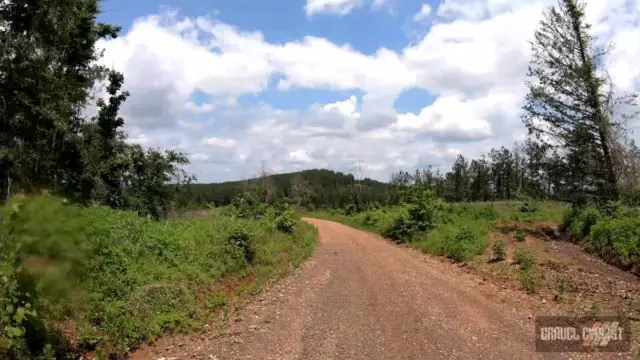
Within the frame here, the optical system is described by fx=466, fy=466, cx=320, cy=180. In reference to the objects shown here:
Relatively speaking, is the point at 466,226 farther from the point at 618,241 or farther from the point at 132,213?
the point at 132,213

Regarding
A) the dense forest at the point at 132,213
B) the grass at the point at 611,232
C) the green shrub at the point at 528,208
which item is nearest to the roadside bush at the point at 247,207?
the dense forest at the point at 132,213

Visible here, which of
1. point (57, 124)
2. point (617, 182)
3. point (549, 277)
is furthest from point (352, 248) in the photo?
point (57, 124)

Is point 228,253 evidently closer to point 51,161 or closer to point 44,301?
point 44,301

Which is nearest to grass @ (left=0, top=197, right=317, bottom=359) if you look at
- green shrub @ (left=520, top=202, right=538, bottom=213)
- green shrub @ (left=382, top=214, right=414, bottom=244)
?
green shrub @ (left=382, top=214, right=414, bottom=244)

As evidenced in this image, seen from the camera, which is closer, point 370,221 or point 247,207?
point 247,207

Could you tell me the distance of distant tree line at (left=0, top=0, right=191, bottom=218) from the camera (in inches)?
704

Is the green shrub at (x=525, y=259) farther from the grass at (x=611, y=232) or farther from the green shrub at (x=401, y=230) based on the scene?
the green shrub at (x=401, y=230)

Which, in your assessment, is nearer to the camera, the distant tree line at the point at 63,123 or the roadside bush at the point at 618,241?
the roadside bush at the point at 618,241

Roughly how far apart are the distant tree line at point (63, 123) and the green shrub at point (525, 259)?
12.1m

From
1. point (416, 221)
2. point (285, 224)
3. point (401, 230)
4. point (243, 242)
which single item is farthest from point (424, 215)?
point (243, 242)

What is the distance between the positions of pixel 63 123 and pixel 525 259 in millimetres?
18146

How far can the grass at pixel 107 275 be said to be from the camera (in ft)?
16.7

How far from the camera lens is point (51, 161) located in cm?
2180

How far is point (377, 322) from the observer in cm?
827
